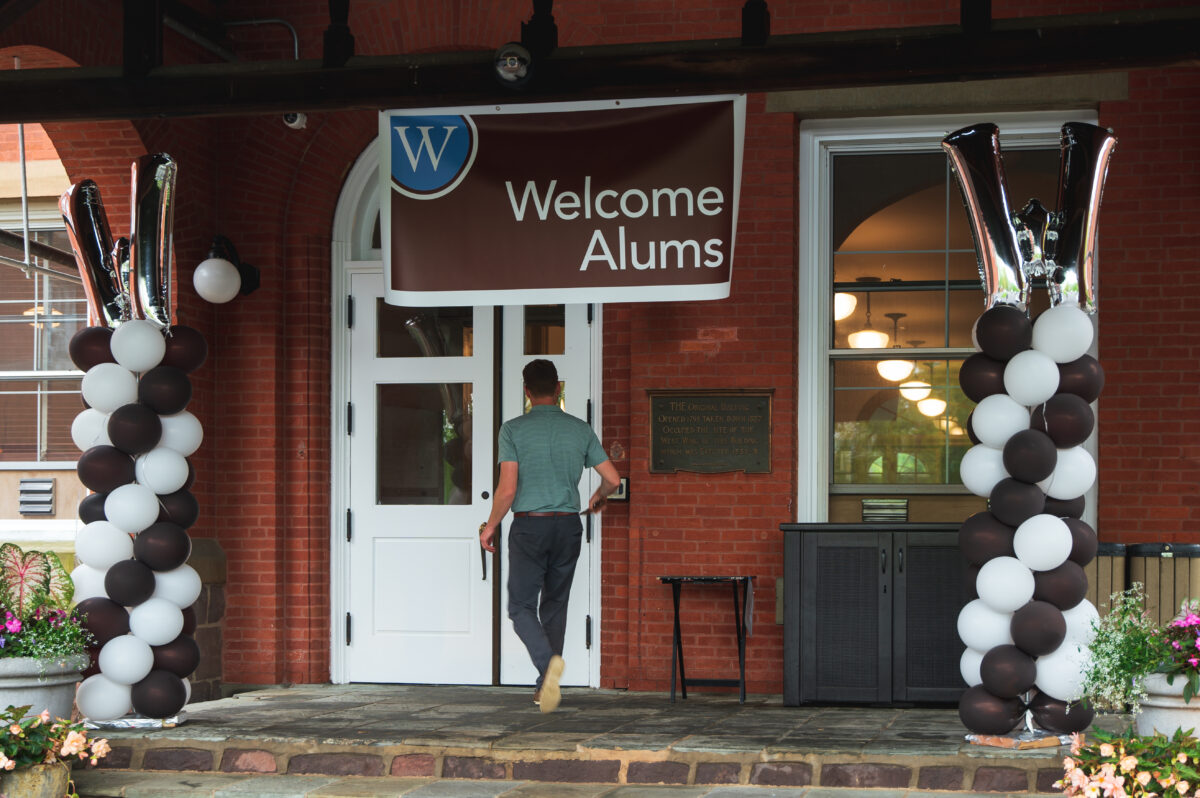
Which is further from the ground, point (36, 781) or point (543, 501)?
point (543, 501)

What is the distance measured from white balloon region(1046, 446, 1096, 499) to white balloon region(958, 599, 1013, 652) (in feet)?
1.87

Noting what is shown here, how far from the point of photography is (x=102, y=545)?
A: 6.49 m

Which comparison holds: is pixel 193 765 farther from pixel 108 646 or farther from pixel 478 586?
pixel 478 586

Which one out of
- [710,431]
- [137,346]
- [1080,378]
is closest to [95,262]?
[137,346]

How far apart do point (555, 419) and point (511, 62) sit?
1894mm

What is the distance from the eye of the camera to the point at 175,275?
8.38m

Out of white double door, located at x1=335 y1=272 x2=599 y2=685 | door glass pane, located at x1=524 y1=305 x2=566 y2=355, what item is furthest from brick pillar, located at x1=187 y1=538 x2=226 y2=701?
door glass pane, located at x1=524 y1=305 x2=566 y2=355

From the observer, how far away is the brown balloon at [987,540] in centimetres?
591

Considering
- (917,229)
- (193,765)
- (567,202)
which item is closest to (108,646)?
(193,765)

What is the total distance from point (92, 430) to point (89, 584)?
2.44 ft

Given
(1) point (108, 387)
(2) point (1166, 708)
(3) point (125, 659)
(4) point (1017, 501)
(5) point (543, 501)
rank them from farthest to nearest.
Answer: (5) point (543, 501) < (1) point (108, 387) < (3) point (125, 659) < (4) point (1017, 501) < (2) point (1166, 708)

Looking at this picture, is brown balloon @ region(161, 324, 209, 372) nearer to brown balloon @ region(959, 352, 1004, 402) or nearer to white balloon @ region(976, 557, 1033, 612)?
brown balloon @ region(959, 352, 1004, 402)

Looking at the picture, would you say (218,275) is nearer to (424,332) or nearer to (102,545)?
(424,332)

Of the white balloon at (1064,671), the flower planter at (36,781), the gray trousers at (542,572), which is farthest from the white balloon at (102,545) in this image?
the white balloon at (1064,671)
